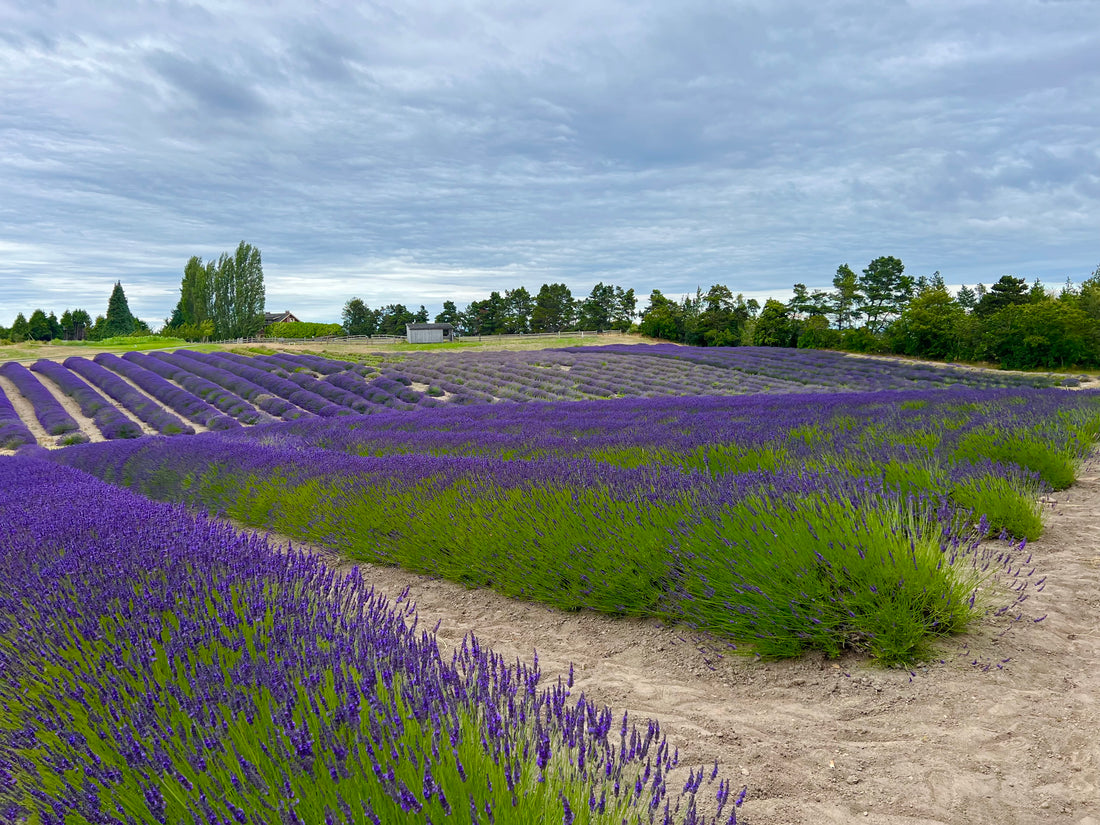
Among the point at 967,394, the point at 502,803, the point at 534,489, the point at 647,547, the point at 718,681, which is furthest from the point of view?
the point at 967,394

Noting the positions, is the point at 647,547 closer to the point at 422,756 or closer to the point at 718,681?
the point at 718,681

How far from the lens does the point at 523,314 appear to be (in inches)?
2633

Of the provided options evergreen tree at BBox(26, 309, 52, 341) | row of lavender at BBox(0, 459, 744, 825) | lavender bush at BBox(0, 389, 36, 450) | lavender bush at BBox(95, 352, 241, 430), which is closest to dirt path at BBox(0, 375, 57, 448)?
lavender bush at BBox(0, 389, 36, 450)

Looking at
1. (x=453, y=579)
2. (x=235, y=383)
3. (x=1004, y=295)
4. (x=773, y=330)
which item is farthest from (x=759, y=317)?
(x=453, y=579)

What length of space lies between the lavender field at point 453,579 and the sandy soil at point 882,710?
0.39 feet

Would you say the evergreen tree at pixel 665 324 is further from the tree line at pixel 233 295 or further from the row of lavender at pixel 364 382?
the tree line at pixel 233 295

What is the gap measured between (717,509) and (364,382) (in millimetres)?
18169

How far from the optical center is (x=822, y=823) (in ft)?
5.77

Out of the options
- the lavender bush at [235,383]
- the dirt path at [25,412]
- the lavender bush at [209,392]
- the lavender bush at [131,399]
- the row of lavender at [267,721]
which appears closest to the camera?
the row of lavender at [267,721]

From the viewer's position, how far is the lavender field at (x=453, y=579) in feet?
4.53

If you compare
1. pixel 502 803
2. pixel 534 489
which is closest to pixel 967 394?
pixel 534 489

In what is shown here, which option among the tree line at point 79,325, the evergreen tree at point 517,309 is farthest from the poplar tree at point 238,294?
the evergreen tree at point 517,309

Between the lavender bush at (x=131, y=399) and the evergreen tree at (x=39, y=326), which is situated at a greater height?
the evergreen tree at (x=39, y=326)

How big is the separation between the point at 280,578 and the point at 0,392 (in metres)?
24.6
